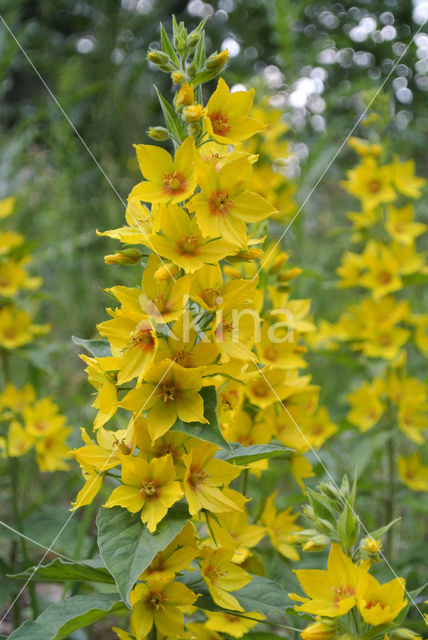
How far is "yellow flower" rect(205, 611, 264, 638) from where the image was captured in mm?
1161

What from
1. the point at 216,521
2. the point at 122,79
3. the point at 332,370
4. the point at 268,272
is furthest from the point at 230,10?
the point at 216,521

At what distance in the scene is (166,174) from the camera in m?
1.12

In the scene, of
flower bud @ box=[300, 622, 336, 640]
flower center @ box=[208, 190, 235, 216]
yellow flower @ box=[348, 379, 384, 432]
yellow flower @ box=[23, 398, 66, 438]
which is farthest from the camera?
yellow flower @ box=[348, 379, 384, 432]

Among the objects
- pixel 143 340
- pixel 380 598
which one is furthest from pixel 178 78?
pixel 380 598

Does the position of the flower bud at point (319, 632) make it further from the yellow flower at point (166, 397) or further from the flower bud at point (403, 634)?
the yellow flower at point (166, 397)

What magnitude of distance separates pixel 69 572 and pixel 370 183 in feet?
6.21

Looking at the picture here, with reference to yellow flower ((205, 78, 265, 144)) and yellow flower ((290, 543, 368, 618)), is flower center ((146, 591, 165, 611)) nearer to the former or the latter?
yellow flower ((290, 543, 368, 618))

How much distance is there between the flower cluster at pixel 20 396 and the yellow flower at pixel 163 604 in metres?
0.98

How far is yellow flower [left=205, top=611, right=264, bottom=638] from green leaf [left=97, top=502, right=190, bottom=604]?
27cm

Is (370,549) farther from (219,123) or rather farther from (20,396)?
(20,396)

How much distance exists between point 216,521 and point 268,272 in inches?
28.3

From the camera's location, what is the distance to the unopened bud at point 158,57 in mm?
1130

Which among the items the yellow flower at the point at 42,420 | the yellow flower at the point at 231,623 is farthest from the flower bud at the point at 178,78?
the yellow flower at the point at 42,420

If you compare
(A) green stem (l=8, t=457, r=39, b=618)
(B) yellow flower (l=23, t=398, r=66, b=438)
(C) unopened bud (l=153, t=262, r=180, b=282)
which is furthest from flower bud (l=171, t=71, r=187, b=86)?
(B) yellow flower (l=23, t=398, r=66, b=438)
